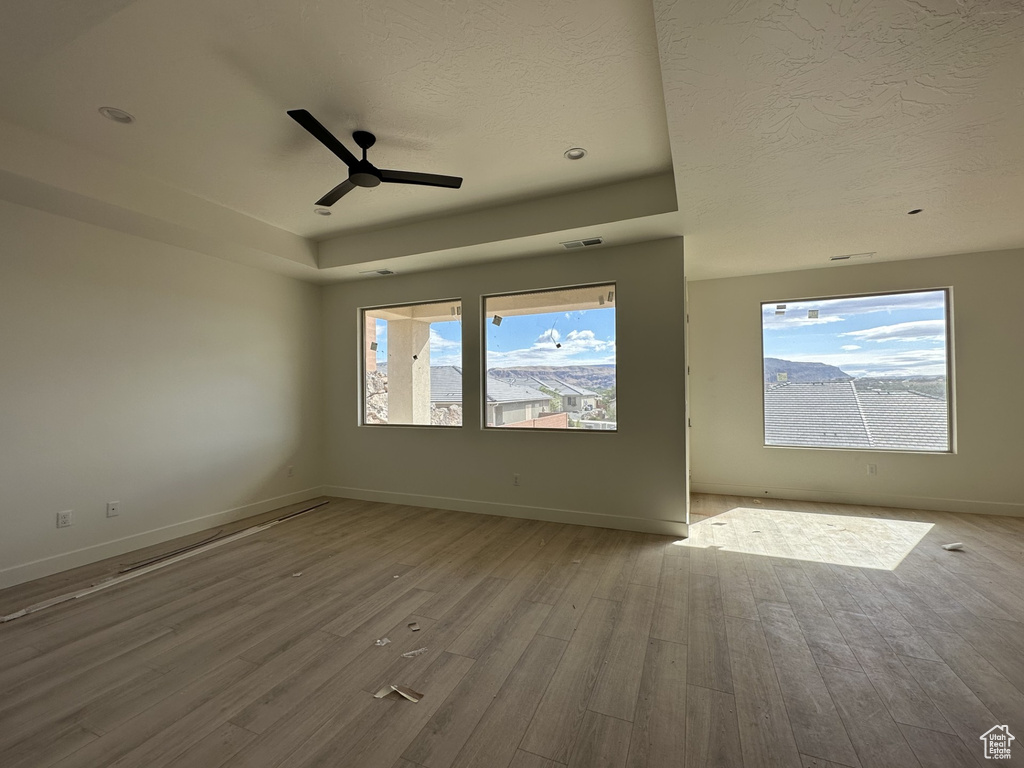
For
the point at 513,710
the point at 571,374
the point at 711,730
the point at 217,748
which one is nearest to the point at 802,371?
the point at 571,374

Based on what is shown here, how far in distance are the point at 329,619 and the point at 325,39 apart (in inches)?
119

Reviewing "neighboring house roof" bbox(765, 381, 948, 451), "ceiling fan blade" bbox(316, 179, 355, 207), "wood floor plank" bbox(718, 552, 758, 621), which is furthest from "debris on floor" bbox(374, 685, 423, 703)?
"neighboring house roof" bbox(765, 381, 948, 451)

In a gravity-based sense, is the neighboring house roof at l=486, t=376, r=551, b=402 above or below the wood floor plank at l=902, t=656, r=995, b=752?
above

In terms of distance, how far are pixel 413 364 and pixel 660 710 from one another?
162 inches

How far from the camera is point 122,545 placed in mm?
3479

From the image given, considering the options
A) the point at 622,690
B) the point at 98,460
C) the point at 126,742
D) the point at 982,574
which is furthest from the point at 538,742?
the point at 98,460

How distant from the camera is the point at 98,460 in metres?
3.38

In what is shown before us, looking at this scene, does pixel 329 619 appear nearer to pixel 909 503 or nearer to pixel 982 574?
pixel 982 574

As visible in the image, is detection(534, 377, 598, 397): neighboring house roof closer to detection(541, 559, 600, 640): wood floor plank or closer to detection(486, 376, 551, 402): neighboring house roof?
detection(486, 376, 551, 402): neighboring house roof

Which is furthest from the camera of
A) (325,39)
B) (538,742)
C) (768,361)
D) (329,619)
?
(768,361)

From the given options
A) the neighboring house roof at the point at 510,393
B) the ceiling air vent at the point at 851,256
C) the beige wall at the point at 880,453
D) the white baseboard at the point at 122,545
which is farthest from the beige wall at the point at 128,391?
the ceiling air vent at the point at 851,256

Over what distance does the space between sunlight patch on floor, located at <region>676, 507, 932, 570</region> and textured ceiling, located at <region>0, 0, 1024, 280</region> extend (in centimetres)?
269

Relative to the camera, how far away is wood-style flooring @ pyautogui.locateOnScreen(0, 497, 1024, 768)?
1.56 m

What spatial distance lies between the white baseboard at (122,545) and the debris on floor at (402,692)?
3.06m
